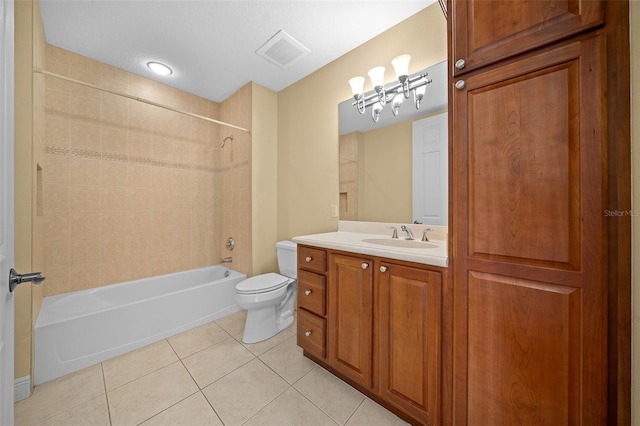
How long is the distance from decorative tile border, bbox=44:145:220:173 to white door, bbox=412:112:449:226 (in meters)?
2.42

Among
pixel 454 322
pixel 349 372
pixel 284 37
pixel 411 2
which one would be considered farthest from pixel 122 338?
pixel 411 2

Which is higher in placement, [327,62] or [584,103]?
[327,62]

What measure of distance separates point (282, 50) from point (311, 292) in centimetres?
195

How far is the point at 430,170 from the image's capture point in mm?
1496

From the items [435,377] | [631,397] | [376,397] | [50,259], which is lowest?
[376,397]

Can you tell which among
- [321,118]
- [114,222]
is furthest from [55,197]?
[321,118]

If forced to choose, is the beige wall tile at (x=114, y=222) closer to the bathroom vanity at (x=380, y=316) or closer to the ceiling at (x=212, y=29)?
the ceiling at (x=212, y=29)

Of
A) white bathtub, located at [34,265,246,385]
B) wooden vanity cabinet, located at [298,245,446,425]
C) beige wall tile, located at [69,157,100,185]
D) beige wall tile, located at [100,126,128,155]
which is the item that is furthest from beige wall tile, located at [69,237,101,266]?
wooden vanity cabinet, located at [298,245,446,425]

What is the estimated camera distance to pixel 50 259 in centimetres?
189

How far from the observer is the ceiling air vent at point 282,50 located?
1.81m

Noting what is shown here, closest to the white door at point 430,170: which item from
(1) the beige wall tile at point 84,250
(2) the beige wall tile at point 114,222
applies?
(2) the beige wall tile at point 114,222

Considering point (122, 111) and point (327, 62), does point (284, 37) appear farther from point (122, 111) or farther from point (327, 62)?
point (122, 111)

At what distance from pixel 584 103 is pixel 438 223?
2.89ft

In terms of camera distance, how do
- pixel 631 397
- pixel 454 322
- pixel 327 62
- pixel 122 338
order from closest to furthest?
1. pixel 631 397
2. pixel 454 322
3. pixel 122 338
4. pixel 327 62
